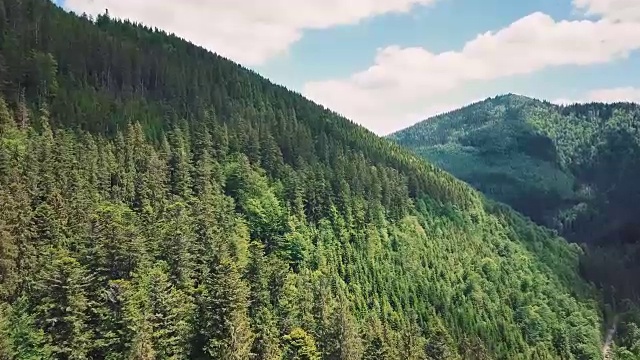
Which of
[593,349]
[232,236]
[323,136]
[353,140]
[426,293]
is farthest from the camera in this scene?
[353,140]

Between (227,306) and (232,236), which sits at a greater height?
(232,236)

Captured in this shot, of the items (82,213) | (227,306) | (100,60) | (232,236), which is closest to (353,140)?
(100,60)

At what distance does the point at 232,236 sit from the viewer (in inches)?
4028

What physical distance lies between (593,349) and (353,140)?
3863 inches

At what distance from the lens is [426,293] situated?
453 feet

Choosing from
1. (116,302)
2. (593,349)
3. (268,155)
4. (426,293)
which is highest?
(268,155)

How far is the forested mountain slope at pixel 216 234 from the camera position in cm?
6153

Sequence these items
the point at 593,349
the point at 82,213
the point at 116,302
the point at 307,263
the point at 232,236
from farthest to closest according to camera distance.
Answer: the point at 593,349 < the point at 307,263 < the point at 232,236 < the point at 82,213 < the point at 116,302

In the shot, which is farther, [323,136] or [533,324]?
[323,136]

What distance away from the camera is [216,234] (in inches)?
3762

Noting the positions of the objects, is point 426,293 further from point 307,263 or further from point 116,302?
point 116,302

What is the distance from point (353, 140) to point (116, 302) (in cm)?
14451

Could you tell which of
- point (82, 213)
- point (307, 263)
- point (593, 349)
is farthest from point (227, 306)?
point (593, 349)

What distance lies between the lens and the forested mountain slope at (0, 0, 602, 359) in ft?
202
